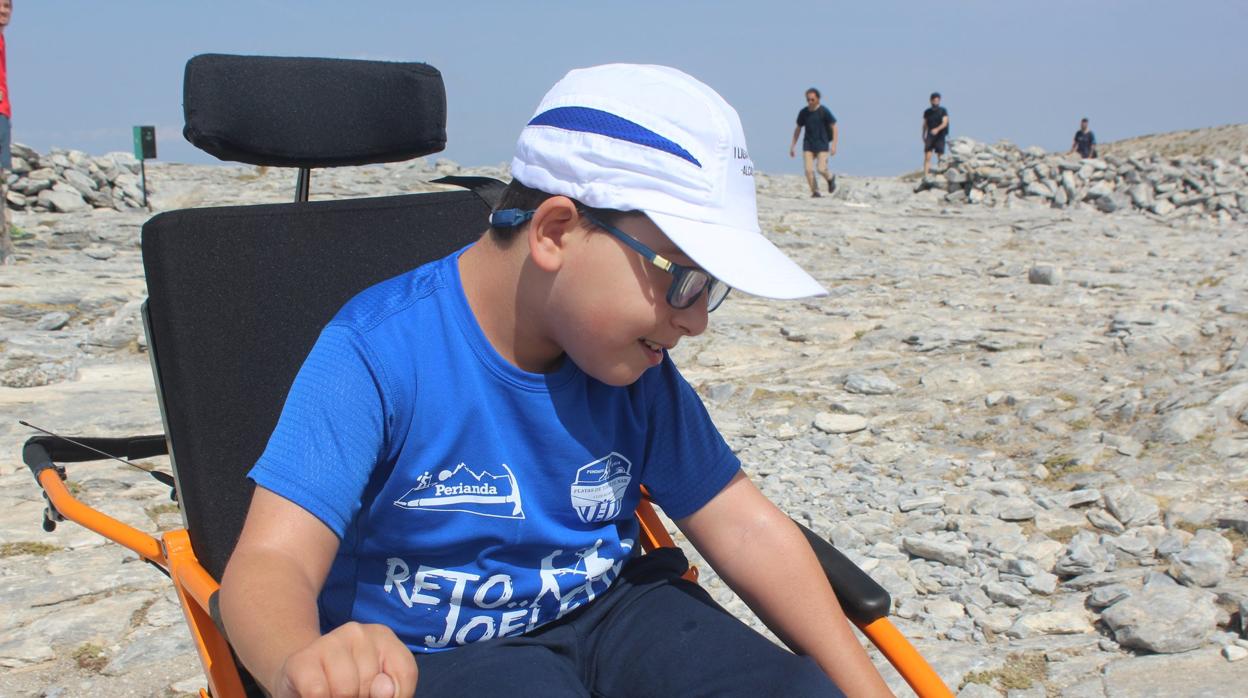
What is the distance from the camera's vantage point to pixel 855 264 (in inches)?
374

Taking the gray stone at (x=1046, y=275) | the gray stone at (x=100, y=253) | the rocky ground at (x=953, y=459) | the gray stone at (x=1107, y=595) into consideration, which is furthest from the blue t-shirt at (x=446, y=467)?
the gray stone at (x=100, y=253)

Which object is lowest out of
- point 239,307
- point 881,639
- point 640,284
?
point 881,639

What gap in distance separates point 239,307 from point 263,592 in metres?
0.77

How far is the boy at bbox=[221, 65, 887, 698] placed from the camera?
1.47 meters

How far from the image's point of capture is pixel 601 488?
68.7 inches

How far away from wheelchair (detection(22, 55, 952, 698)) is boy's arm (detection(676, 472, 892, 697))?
5cm

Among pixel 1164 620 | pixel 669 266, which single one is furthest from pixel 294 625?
pixel 1164 620

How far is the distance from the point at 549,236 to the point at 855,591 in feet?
2.65

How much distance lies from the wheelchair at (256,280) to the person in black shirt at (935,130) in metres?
16.8

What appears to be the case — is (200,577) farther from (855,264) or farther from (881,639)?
(855,264)

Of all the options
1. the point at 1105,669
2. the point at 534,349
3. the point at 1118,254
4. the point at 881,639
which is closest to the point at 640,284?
the point at 534,349

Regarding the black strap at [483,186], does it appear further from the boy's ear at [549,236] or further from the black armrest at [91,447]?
the black armrest at [91,447]

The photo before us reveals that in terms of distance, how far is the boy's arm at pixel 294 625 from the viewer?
112cm

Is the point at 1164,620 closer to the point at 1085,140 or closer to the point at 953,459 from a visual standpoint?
the point at 953,459
